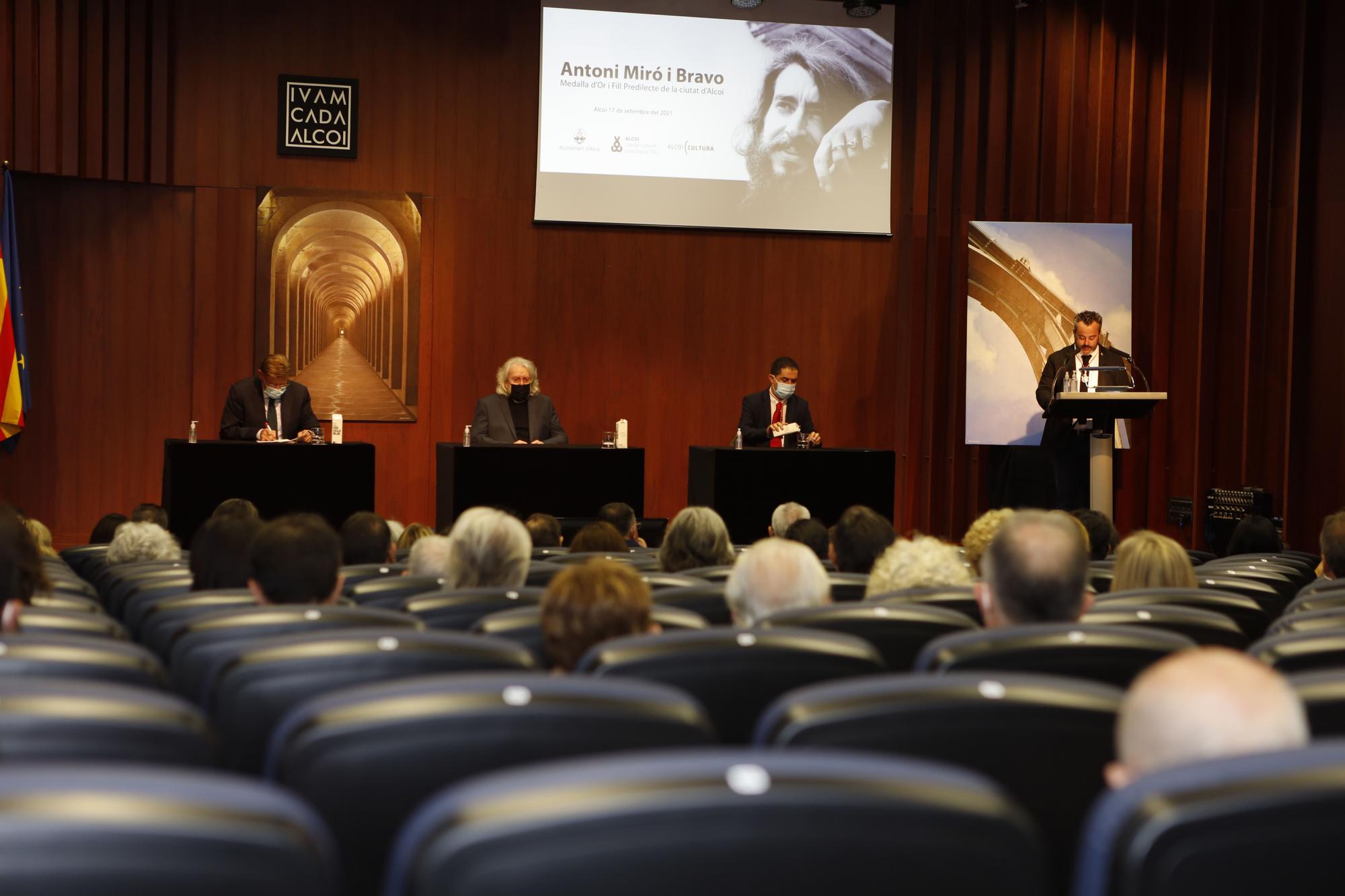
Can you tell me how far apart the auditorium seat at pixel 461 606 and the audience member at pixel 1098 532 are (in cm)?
313

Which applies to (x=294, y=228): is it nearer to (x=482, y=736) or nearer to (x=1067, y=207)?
(x=1067, y=207)

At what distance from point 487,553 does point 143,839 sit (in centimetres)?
262

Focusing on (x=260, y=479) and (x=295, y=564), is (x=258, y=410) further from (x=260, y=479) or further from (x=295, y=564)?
(x=295, y=564)

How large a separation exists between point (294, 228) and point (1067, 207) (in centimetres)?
577

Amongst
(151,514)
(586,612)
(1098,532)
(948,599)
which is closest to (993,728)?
(586,612)

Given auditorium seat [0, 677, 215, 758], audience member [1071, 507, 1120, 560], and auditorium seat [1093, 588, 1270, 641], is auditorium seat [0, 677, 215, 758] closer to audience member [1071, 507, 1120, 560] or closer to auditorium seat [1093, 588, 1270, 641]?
auditorium seat [1093, 588, 1270, 641]

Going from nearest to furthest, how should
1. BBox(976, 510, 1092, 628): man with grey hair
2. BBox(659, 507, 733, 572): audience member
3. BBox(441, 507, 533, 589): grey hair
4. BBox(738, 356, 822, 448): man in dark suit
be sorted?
BBox(976, 510, 1092, 628): man with grey hair < BBox(441, 507, 533, 589): grey hair < BBox(659, 507, 733, 572): audience member < BBox(738, 356, 822, 448): man in dark suit

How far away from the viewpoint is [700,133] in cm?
977

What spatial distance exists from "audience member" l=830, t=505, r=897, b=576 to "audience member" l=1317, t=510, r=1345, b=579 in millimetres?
1320

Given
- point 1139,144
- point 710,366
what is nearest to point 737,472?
point 710,366

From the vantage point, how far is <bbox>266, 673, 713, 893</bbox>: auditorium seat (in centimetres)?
114

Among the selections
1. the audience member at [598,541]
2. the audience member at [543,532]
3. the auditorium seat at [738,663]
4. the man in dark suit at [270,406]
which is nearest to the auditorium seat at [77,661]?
the auditorium seat at [738,663]

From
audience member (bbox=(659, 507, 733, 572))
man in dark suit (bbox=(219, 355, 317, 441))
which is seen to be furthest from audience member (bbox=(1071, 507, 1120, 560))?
man in dark suit (bbox=(219, 355, 317, 441))

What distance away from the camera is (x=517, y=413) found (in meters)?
8.68
